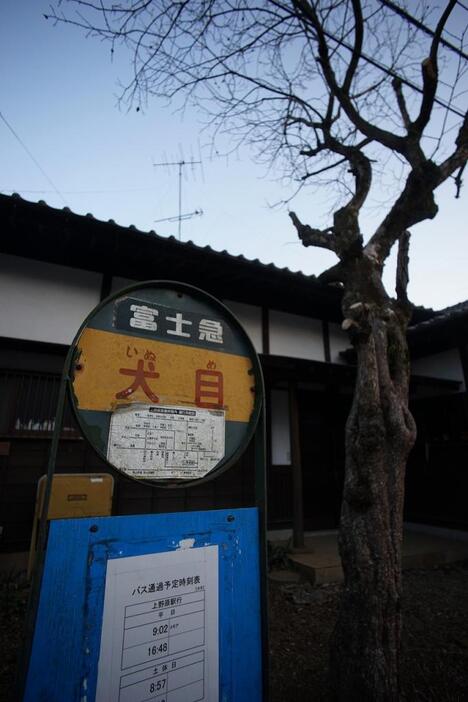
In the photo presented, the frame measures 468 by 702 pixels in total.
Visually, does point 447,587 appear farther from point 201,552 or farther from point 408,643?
point 201,552

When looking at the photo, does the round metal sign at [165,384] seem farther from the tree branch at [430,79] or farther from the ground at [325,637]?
the tree branch at [430,79]

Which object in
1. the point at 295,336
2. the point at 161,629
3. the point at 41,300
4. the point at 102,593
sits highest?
the point at 295,336

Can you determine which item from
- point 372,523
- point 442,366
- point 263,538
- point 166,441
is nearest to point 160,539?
point 166,441

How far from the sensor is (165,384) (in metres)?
1.52

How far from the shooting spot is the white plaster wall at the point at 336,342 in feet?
24.6

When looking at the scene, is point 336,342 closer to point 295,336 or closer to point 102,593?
point 295,336

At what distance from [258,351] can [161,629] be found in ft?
17.8

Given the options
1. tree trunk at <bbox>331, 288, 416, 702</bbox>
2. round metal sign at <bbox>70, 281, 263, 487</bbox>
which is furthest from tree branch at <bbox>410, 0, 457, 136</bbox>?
round metal sign at <bbox>70, 281, 263, 487</bbox>

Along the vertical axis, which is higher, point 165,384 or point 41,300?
point 41,300

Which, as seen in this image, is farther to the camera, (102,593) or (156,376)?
(156,376)

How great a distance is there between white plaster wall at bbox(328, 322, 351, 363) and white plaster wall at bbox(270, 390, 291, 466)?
133 centimetres

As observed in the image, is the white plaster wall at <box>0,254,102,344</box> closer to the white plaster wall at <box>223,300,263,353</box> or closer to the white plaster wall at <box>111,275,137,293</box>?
the white plaster wall at <box>111,275,137,293</box>

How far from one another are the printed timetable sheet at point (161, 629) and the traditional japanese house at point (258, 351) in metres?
4.27

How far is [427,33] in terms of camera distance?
4469 mm
